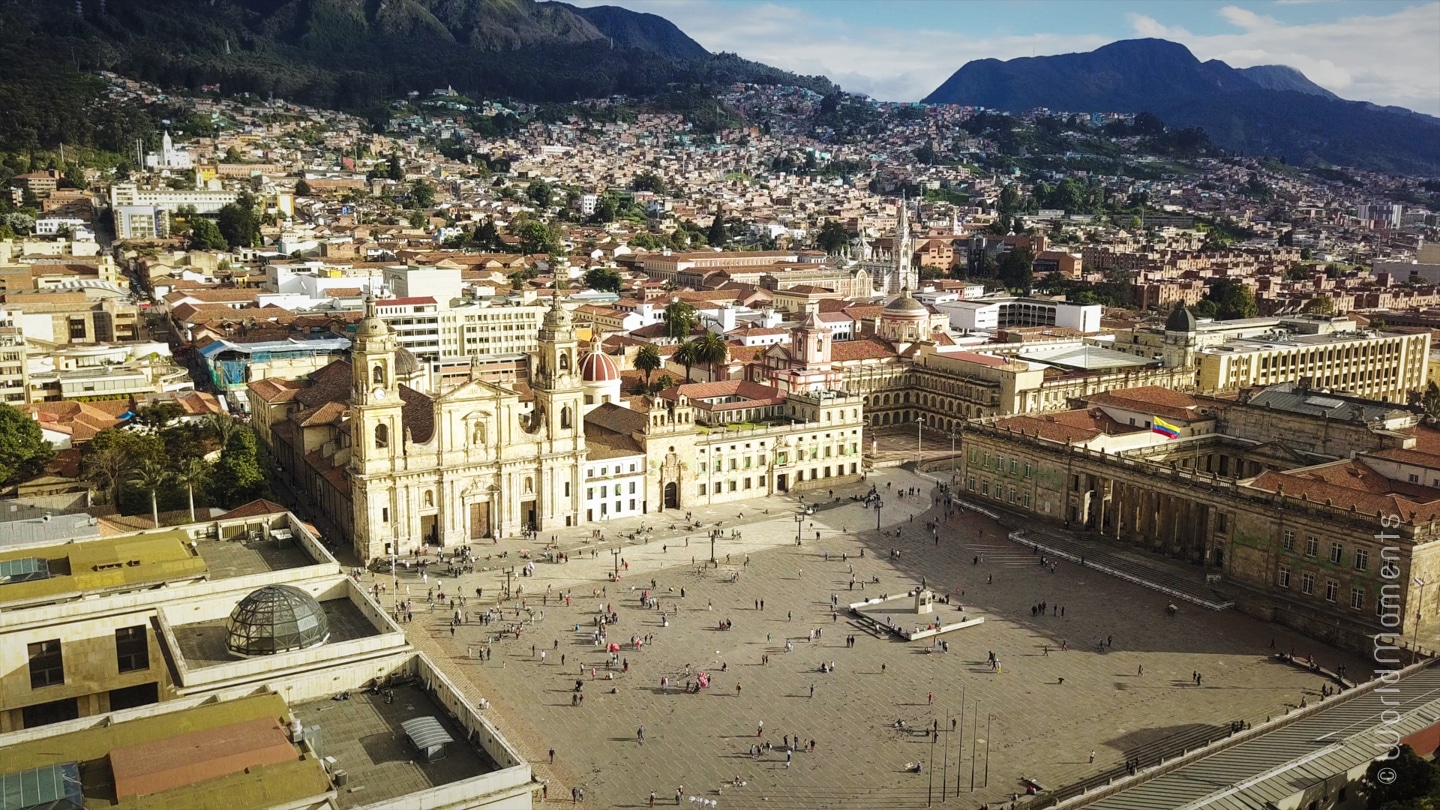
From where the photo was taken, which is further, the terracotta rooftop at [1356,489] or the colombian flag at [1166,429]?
the colombian flag at [1166,429]

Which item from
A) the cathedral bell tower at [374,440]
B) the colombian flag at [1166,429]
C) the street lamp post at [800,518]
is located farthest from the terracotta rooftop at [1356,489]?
the cathedral bell tower at [374,440]

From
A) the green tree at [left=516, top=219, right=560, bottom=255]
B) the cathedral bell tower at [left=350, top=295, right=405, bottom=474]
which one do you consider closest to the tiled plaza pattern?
the cathedral bell tower at [left=350, top=295, right=405, bottom=474]

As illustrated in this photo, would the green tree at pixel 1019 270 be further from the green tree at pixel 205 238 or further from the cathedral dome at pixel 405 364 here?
the cathedral dome at pixel 405 364

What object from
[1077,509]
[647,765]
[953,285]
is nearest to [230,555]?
[647,765]

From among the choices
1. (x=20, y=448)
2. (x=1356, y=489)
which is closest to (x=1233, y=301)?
(x=1356, y=489)

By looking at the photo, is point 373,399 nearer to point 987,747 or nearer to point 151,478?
point 151,478

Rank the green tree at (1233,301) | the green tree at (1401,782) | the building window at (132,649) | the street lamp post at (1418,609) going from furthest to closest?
the green tree at (1233,301) → the street lamp post at (1418,609) → the building window at (132,649) → the green tree at (1401,782)
